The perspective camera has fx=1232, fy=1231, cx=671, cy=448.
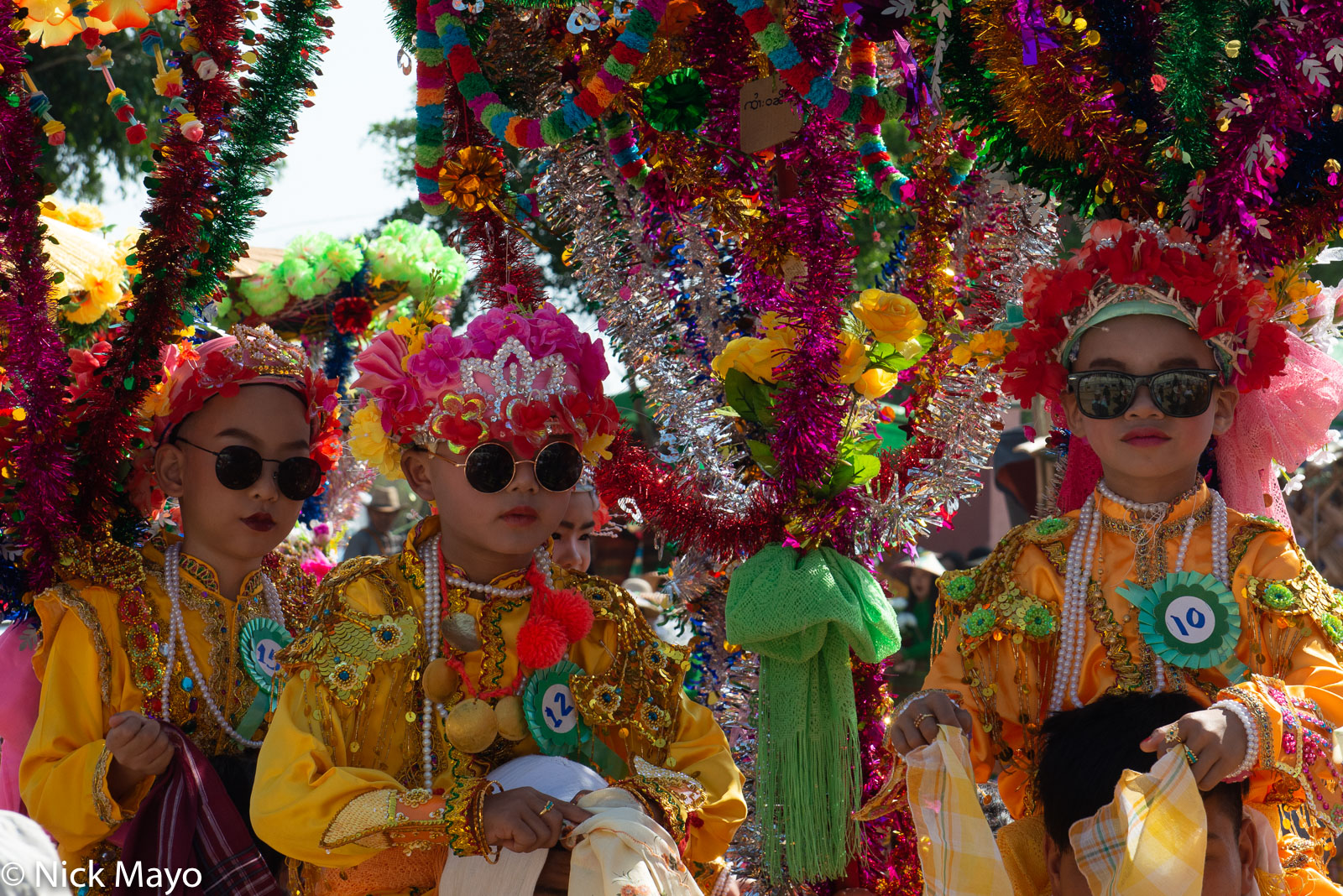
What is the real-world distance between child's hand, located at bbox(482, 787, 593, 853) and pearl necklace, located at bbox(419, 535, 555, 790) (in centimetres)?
35

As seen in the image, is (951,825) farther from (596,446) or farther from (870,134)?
(870,134)

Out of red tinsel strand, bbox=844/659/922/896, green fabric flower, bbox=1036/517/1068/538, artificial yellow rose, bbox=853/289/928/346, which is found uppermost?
artificial yellow rose, bbox=853/289/928/346

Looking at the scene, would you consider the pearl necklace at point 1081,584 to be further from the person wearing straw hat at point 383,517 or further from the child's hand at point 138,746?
the person wearing straw hat at point 383,517

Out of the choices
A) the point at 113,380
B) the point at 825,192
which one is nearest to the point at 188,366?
the point at 113,380

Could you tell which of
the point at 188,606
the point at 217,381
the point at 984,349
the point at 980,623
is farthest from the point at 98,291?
the point at 980,623

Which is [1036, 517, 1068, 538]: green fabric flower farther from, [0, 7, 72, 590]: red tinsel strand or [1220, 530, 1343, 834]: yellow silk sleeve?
[0, 7, 72, 590]: red tinsel strand

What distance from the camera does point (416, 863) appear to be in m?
2.59

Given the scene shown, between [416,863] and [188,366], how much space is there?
149 cm

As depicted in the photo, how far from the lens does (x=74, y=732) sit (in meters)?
2.91

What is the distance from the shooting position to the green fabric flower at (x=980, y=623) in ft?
8.86

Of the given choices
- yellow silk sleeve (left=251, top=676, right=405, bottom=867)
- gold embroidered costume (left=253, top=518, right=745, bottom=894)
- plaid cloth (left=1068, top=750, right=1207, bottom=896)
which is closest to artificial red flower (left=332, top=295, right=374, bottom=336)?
gold embroidered costume (left=253, top=518, right=745, bottom=894)

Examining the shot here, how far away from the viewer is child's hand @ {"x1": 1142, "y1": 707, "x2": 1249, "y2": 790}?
2.16 meters

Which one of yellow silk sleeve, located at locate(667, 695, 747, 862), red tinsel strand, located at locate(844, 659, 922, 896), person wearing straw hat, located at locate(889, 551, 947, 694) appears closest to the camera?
yellow silk sleeve, located at locate(667, 695, 747, 862)

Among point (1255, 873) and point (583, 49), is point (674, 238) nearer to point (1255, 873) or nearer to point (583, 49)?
point (583, 49)
